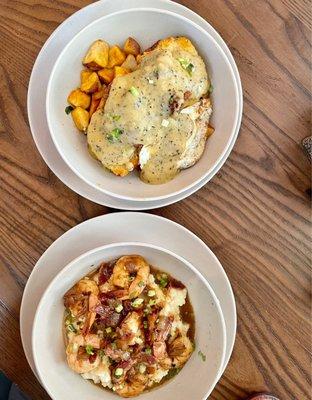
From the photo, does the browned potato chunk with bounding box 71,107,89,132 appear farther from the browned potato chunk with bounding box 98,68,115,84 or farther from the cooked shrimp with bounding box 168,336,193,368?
the cooked shrimp with bounding box 168,336,193,368

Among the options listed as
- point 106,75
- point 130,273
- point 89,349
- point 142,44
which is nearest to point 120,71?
point 106,75

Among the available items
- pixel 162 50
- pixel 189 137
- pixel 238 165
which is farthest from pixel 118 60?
pixel 238 165

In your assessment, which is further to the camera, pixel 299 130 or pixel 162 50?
pixel 299 130

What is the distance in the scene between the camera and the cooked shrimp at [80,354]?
2.08 metres

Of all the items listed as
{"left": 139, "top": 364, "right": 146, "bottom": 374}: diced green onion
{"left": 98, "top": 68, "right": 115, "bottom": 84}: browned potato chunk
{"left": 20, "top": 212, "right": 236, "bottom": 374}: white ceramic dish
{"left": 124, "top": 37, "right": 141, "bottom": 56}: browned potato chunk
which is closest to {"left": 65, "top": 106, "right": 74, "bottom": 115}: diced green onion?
{"left": 98, "top": 68, "right": 115, "bottom": 84}: browned potato chunk

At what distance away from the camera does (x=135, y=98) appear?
1954mm

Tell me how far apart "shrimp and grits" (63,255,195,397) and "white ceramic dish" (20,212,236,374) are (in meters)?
0.09

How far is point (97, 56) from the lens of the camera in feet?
6.70

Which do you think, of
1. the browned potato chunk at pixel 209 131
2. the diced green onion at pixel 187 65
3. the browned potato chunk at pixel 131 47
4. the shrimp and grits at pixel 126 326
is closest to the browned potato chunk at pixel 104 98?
the browned potato chunk at pixel 131 47

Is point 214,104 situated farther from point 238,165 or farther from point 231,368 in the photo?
point 231,368

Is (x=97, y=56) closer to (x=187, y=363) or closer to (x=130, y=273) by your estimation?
(x=130, y=273)

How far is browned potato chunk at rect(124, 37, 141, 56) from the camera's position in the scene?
2078mm

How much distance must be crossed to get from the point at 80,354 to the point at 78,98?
2.87 ft

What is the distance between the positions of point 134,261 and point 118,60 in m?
0.69
